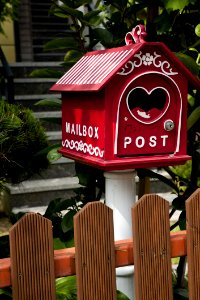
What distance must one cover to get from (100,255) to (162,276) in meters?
0.26

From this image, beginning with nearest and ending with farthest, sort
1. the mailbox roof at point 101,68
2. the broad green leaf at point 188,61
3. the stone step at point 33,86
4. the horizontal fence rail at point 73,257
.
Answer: the horizontal fence rail at point 73,257, the mailbox roof at point 101,68, the broad green leaf at point 188,61, the stone step at point 33,86

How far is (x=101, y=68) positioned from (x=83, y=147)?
0.29 meters

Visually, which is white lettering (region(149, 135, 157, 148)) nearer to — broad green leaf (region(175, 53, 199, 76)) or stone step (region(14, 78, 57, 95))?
broad green leaf (region(175, 53, 199, 76))

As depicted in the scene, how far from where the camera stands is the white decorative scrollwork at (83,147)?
164 cm

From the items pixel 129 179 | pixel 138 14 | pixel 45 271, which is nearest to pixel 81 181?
pixel 129 179

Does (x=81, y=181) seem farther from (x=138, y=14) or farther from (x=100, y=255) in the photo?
(x=138, y=14)

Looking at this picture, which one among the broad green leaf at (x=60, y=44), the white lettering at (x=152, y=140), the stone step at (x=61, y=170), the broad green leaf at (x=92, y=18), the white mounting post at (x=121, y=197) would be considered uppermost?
the broad green leaf at (x=92, y=18)

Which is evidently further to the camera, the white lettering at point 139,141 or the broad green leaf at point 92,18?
the broad green leaf at point 92,18

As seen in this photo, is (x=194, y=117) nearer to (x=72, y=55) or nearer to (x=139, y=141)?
(x=139, y=141)

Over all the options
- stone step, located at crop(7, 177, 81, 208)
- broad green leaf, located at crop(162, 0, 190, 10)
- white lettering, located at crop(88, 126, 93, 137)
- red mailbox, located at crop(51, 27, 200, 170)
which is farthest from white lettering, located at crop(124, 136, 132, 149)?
stone step, located at crop(7, 177, 81, 208)

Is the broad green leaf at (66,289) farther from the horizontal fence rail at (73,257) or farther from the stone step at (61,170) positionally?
the stone step at (61,170)

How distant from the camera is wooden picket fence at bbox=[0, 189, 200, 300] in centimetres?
143

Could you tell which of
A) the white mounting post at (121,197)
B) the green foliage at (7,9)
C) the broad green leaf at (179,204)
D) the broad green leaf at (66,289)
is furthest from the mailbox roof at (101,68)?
the green foliage at (7,9)

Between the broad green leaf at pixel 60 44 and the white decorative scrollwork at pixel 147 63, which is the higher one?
the broad green leaf at pixel 60 44
